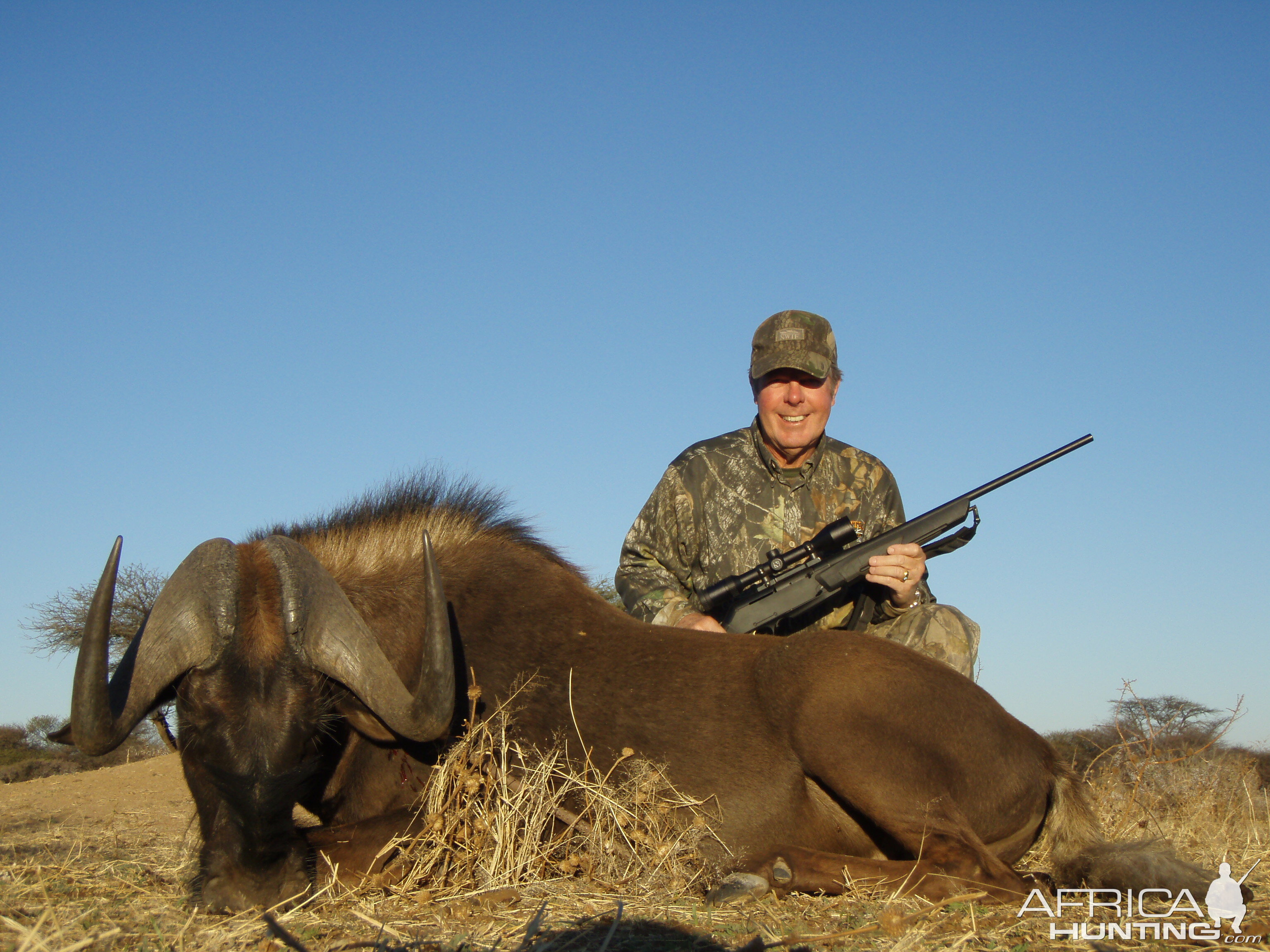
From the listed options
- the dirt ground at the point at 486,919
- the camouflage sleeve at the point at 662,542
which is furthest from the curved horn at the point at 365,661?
the camouflage sleeve at the point at 662,542

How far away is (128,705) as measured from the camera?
12.0 ft

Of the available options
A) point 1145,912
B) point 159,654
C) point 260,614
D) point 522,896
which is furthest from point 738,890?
point 159,654

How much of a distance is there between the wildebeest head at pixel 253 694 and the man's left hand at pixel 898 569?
2928 mm

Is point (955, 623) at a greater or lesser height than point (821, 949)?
greater

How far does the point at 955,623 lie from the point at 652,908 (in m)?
3.10

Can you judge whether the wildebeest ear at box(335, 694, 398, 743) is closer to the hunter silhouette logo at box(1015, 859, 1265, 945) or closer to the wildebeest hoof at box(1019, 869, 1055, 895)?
the hunter silhouette logo at box(1015, 859, 1265, 945)

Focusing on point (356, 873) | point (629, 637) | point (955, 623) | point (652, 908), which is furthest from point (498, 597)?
point (955, 623)

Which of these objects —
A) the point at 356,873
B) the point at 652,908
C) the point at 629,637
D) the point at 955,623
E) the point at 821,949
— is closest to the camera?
the point at 821,949

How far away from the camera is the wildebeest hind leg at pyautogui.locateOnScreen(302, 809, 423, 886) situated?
12.6 feet

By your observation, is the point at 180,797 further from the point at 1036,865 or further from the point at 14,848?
the point at 1036,865

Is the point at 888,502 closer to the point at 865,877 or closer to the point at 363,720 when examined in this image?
the point at 865,877

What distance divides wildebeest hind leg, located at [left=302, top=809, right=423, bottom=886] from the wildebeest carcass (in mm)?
13

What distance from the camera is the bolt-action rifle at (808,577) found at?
577 centimetres

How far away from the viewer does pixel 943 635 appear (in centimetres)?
591
